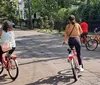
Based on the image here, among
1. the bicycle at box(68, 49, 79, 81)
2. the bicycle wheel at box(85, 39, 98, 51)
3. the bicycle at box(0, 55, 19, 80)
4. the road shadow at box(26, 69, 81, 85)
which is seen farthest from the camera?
the bicycle wheel at box(85, 39, 98, 51)

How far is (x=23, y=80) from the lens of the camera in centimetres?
909

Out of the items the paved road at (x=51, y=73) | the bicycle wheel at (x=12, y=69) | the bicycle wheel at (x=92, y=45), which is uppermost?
the bicycle wheel at (x=12, y=69)

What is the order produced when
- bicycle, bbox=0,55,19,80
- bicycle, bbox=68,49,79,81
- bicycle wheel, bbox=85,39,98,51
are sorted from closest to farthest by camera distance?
bicycle, bbox=68,49,79,81, bicycle, bbox=0,55,19,80, bicycle wheel, bbox=85,39,98,51

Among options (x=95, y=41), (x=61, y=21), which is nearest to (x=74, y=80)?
(x=95, y=41)

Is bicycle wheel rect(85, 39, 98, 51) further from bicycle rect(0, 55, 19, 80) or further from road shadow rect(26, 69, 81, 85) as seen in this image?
bicycle rect(0, 55, 19, 80)

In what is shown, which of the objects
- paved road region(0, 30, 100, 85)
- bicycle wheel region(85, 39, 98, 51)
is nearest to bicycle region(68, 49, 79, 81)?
paved road region(0, 30, 100, 85)

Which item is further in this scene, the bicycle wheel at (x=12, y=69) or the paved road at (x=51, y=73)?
the bicycle wheel at (x=12, y=69)

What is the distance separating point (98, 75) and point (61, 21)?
2822cm

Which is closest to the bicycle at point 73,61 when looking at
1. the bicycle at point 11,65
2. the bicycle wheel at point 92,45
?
the bicycle at point 11,65

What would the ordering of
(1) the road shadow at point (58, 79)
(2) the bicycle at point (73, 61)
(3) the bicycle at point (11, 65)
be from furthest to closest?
(3) the bicycle at point (11, 65), (2) the bicycle at point (73, 61), (1) the road shadow at point (58, 79)

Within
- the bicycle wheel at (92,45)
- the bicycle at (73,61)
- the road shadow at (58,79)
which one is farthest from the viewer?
the bicycle wheel at (92,45)

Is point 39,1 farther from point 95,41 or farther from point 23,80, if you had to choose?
point 23,80

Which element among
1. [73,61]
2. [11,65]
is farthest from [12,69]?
[73,61]

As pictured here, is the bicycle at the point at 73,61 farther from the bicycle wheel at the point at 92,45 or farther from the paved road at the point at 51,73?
the bicycle wheel at the point at 92,45
